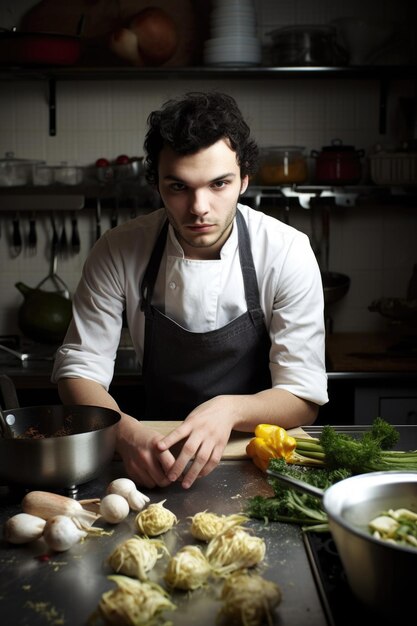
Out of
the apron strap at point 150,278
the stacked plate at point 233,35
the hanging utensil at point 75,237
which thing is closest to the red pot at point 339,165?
the stacked plate at point 233,35

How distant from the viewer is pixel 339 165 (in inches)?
142

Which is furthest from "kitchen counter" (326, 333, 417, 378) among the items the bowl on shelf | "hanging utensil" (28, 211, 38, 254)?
"hanging utensil" (28, 211, 38, 254)

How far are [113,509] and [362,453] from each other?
47cm

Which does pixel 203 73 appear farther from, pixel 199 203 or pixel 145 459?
pixel 145 459

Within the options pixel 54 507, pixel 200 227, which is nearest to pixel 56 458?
pixel 54 507

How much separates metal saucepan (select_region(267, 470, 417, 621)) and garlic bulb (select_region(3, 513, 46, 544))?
0.40 m

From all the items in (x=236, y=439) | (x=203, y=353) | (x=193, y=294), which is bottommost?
(x=236, y=439)

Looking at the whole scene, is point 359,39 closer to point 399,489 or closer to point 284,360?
point 284,360

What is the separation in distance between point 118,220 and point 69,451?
248cm

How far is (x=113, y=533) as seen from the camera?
4.53 ft

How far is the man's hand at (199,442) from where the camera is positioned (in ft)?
5.11

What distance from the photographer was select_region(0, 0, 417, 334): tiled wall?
3783 millimetres

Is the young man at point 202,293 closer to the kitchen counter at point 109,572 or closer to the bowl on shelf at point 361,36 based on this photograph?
the kitchen counter at point 109,572

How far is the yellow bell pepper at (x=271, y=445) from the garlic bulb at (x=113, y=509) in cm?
34
